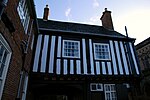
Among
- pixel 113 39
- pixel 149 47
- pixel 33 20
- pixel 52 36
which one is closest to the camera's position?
pixel 33 20

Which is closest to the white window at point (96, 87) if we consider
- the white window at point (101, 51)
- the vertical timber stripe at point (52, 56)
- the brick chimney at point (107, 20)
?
the white window at point (101, 51)

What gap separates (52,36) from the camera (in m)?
9.06

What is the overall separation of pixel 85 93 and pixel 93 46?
3.27 meters

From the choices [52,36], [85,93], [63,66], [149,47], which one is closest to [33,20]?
[52,36]

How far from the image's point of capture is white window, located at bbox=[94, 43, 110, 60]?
9172 millimetres

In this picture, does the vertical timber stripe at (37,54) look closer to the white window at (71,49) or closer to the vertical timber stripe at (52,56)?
the vertical timber stripe at (52,56)

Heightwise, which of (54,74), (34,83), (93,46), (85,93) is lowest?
(85,93)

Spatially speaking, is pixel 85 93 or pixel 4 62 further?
pixel 85 93

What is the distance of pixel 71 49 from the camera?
351 inches

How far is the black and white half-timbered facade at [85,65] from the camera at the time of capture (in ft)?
26.5

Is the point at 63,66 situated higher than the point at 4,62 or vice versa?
the point at 63,66

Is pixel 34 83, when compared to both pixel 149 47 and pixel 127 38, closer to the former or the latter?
pixel 127 38

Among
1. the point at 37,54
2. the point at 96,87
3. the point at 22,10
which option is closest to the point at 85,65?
the point at 96,87

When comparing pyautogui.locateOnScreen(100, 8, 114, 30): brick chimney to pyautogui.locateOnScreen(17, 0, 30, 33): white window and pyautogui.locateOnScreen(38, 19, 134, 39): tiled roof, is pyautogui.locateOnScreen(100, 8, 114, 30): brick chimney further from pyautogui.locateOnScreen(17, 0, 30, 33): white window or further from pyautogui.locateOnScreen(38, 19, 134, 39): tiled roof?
pyautogui.locateOnScreen(17, 0, 30, 33): white window
